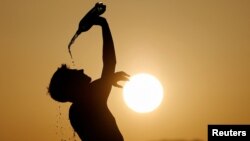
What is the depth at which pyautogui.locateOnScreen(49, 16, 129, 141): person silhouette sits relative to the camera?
15.0 feet

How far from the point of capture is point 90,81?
15.4 feet

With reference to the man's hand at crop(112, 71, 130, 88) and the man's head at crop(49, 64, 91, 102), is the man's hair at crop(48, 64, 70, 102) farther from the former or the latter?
the man's hand at crop(112, 71, 130, 88)

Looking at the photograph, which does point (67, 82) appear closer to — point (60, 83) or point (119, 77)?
point (60, 83)

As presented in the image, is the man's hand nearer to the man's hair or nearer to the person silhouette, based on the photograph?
the person silhouette

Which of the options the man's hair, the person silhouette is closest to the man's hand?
the person silhouette

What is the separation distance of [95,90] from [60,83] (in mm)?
429

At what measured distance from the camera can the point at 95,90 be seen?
182 inches

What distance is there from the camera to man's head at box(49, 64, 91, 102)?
4.63 m

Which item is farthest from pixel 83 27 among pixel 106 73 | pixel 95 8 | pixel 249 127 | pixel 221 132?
pixel 249 127

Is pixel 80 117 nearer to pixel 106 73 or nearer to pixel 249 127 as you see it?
pixel 106 73

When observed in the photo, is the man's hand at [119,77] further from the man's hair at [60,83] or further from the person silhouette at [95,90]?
the man's hair at [60,83]

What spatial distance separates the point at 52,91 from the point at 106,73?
716 millimetres

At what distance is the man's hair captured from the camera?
15.2 ft

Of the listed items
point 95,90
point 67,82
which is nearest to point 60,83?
point 67,82
